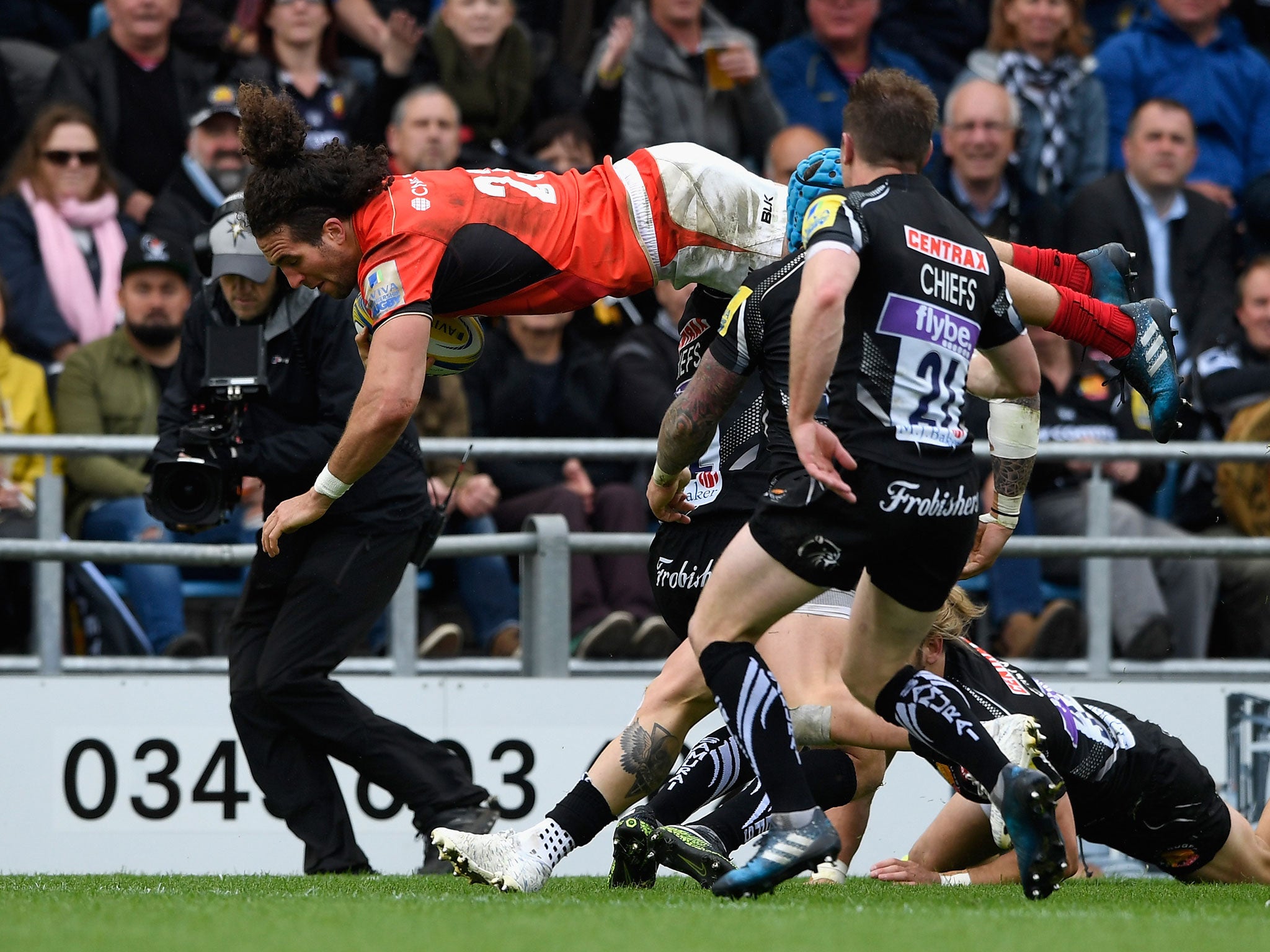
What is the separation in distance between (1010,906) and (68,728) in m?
4.07

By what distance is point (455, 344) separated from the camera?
19.2 feet

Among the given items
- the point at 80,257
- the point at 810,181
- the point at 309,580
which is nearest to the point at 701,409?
the point at 810,181

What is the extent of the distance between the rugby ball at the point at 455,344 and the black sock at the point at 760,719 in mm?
1559

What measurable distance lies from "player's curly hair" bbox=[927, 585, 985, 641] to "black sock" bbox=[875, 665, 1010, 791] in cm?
78

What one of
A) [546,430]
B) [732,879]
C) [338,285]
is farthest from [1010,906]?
[546,430]

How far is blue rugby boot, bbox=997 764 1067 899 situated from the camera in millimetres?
4703

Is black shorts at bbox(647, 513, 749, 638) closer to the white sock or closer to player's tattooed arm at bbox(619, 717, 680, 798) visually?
player's tattooed arm at bbox(619, 717, 680, 798)

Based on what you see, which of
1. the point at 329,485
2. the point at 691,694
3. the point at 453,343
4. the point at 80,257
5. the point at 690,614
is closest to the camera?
the point at 329,485

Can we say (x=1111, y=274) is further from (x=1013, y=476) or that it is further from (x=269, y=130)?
(x=269, y=130)

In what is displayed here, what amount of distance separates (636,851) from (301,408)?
6.95ft

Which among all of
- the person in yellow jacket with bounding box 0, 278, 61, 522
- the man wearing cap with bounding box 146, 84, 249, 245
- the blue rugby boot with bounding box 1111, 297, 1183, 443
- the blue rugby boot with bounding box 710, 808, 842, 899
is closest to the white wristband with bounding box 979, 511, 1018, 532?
the blue rugby boot with bounding box 1111, 297, 1183, 443

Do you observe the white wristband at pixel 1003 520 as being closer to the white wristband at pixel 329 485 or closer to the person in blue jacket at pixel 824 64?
the white wristband at pixel 329 485

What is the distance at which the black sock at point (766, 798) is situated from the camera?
571 cm

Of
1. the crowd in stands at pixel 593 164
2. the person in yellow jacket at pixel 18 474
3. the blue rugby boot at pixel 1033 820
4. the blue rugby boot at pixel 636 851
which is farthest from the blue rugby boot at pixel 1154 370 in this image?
the person in yellow jacket at pixel 18 474
